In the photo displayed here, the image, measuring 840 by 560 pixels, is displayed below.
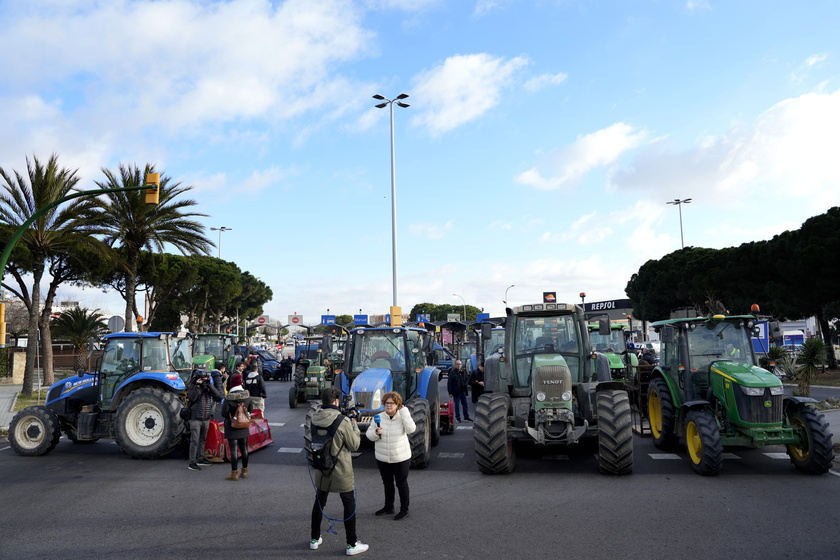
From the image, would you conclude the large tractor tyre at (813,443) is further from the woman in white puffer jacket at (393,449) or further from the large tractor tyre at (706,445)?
the woman in white puffer jacket at (393,449)

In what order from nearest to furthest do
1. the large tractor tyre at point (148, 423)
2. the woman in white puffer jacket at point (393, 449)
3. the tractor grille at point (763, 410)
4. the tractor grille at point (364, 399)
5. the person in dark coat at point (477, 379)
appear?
the woman in white puffer jacket at point (393, 449), the tractor grille at point (763, 410), the tractor grille at point (364, 399), the large tractor tyre at point (148, 423), the person in dark coat at point (477, 379)

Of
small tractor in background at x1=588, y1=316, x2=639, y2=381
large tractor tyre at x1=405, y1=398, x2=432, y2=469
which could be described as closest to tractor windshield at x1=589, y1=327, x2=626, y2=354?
small tractor in background at x1=588, y1=316, x2=639, y2=381

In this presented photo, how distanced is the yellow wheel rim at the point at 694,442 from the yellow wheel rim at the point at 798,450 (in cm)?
132

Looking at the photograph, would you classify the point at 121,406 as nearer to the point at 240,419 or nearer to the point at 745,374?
the point at 240,419

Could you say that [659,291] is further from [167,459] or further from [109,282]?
[167,459]

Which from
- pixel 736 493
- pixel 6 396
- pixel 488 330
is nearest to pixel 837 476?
pixel 736 493

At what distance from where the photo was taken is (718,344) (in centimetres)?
1080

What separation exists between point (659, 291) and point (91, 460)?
47302 mm

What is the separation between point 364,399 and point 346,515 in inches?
169

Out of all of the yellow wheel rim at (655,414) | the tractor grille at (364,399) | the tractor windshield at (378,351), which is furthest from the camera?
the tractor windshield at (378,351)

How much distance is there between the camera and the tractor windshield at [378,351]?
39.8 ft

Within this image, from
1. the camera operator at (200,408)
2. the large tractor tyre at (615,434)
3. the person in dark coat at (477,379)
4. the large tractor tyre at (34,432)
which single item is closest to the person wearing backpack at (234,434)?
the camera operator at (200,408)

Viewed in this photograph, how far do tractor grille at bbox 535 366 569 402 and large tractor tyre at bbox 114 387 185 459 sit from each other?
6.34 meters

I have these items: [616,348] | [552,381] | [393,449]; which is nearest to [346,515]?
[393,449]
